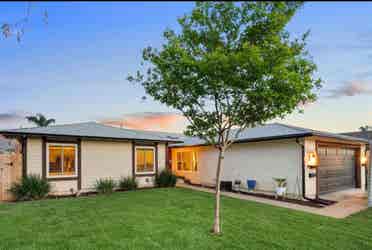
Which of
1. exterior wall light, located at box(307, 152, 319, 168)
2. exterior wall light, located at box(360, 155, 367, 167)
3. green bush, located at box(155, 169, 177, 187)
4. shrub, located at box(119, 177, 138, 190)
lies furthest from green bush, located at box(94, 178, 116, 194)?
exterior wall light, located at box(360, 155, 367, 167)

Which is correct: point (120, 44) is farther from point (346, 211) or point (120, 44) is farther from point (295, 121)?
point (295, 121)

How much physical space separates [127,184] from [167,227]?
7.06m

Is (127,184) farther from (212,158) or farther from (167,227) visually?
(167,227)

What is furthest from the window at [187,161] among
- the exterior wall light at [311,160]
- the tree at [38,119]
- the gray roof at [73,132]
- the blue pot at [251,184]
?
the tree at [38,119]

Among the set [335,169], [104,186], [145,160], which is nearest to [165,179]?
[145,160]

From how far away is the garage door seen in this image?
12586 millimetres

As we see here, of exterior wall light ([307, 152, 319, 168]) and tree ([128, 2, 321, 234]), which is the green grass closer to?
tree ([128, 2, 321, 234])

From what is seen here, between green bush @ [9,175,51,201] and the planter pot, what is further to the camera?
the planter pot

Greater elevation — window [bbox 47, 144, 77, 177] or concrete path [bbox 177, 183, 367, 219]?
window [bbox 47, 144, 77, 177]

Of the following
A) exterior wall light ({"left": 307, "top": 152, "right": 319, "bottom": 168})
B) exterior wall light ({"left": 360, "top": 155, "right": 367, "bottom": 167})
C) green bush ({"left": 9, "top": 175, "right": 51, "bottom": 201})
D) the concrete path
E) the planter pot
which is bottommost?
the concrete path

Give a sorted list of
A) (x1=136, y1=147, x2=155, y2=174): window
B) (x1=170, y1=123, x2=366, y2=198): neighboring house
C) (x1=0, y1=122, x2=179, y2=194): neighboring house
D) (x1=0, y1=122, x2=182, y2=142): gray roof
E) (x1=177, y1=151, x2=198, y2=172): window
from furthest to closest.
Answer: (x1=177, y1=151, x2=198, y2=172): window
(x1=136, y1=147, x2=155, y2=174): window
(x1=170, y1=123, x2=366, y2=198): neighboring house
(x1=0, y1=122, x2=179, y2=194): neighboring house
(x1=0, y1=122, x2=182, y2=142): gray roof

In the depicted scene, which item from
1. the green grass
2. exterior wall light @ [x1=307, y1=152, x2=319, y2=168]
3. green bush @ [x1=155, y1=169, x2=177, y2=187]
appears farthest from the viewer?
green bush @ [x1=155, y1=169, x2=177, y2=187]

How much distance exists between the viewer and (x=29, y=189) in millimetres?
10125

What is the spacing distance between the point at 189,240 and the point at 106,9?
4.49m
